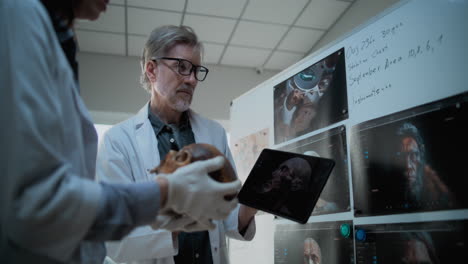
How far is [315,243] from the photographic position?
145 cm

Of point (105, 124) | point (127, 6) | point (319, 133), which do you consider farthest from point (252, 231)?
point (105, 124)

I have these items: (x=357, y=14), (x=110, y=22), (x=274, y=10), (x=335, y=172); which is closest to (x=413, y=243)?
(x=335, y=172)

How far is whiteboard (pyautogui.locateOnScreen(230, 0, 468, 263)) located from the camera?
1018mm

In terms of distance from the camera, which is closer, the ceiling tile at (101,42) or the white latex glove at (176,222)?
the white latex glove at (176,222)

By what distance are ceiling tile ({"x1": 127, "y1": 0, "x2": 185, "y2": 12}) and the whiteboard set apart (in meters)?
1.91

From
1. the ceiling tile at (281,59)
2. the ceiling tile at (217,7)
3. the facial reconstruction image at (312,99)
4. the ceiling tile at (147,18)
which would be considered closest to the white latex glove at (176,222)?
the facial reconstruction image at (312,99)

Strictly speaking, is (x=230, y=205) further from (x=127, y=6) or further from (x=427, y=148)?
(x=127, y=6)

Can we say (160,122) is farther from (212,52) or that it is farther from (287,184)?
(212,52)

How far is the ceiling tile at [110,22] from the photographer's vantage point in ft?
10.4

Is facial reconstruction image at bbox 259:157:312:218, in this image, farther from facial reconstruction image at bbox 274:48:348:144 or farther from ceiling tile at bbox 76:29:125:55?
ceiling tile at bbox 76:29:125:55

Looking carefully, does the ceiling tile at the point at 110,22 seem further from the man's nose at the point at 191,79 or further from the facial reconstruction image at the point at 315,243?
the facial reconstruction image at the point at 315,243

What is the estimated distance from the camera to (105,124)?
13.0 feet

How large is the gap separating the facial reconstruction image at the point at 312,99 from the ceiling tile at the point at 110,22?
6.67ft

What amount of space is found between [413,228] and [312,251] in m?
0.50
